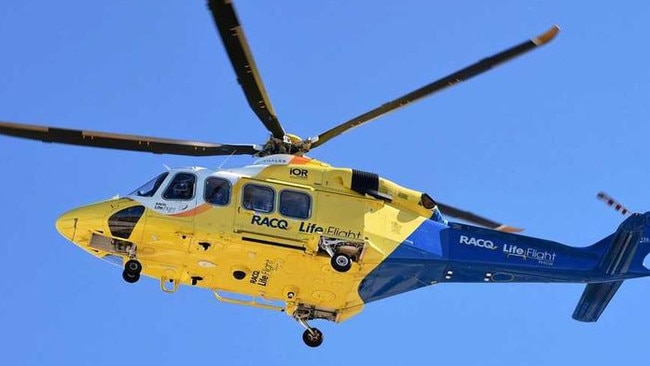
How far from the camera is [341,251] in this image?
1841 cm

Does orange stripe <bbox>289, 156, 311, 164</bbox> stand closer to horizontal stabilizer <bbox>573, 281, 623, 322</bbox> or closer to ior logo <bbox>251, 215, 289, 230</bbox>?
ior logo <bbox>251, 215, 289, 230</bbox>

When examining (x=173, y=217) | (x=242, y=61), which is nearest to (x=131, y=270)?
(x=173, y=217)

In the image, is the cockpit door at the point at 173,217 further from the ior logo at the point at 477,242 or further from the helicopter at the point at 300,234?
the ior logo at the point at 477,242

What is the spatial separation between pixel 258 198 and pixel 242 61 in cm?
298

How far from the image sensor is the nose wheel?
59.3 feet

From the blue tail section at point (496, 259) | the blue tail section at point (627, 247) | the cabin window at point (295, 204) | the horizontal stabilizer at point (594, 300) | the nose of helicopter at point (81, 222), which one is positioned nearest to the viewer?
the nose of helicopter at point (81, 222)

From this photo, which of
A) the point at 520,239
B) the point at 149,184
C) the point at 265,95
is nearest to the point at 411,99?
the point at 265,95

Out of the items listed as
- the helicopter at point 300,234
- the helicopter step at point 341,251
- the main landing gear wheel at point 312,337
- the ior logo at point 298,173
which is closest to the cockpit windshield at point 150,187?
the helicopter at point 300,234

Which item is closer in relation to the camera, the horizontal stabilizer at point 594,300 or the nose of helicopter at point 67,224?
the nose of helicopter at point 67,224

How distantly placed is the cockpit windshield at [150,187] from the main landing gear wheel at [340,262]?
3660 mm

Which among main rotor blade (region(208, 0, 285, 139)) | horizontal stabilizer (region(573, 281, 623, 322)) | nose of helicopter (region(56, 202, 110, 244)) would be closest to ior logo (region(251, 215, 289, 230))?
main rotor blade (region(208, 0, 285, 139))

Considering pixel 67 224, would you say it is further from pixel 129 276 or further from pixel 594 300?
pixel 594 300

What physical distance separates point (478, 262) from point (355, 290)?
2.53 metres

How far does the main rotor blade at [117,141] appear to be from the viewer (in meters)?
17.3
